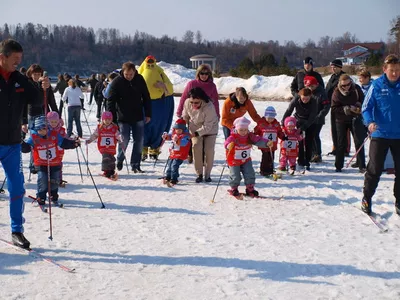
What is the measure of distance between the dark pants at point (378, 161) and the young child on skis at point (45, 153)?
374cm

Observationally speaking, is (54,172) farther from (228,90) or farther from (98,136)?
(228,90)

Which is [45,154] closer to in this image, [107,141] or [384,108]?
[107,141]

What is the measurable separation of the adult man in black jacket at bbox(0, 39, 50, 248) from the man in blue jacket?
370 centimetres

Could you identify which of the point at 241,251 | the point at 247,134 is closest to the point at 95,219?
the point at 241,251

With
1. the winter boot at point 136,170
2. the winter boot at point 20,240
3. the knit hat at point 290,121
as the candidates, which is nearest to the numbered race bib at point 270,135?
the knit hat at point 290,121

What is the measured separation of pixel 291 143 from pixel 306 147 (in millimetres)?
576

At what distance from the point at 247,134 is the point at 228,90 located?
26837mm

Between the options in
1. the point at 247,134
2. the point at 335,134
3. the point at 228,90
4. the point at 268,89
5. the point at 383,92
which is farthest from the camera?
the point at 228,90

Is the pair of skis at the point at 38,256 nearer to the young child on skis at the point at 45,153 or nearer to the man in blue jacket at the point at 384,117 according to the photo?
the young child on skis at the point at 45,153

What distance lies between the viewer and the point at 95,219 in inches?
209

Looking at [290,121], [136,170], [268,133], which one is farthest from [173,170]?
[290,121]

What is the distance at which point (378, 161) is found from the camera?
532 cm

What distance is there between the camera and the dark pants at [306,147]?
8.21m

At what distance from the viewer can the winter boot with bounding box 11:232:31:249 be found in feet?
13.9
